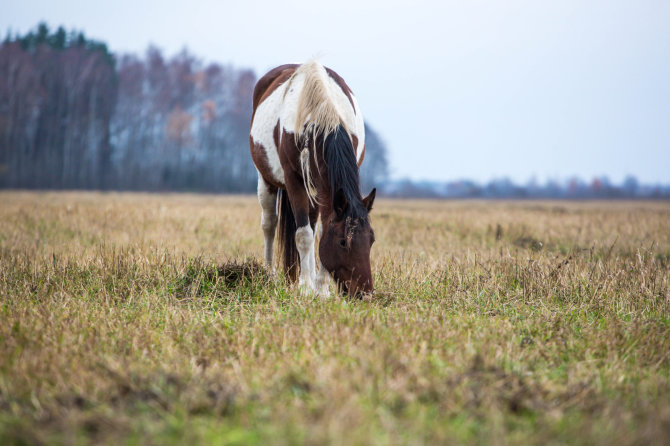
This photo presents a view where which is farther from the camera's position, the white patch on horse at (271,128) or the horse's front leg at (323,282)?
the white patch on horse at (271,128)

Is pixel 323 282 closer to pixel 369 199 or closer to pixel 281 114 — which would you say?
pixel 369 199

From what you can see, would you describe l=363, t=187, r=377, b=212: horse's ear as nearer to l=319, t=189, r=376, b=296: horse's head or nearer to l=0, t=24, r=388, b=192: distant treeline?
l=319, t=189, r=376, b=296: horse's head

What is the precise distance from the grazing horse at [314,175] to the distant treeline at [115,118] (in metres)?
32.0

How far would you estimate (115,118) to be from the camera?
3516 centimetres

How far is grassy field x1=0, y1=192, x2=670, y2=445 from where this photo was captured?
169 centimetres

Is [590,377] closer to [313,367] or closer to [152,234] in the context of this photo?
[313,367]

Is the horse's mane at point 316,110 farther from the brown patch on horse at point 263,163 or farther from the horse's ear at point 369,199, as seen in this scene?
the brown patch on horse at point 263,163

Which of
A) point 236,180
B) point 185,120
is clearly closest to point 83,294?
point 185,120

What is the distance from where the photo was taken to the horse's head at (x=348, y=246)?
3441mm

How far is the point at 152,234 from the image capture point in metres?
7.53

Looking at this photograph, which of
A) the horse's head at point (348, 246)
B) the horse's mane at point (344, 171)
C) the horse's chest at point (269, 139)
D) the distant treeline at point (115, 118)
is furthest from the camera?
the distant treeline at point (115, 118)

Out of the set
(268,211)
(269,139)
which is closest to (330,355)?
(269,139)

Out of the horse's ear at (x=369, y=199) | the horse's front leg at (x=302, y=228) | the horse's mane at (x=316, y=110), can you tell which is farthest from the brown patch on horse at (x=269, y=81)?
the horse's ear at (x=369, y=199)

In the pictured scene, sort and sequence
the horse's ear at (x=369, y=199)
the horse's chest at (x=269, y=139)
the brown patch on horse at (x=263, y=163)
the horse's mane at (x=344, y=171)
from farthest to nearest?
the brown patch on horse at (x=263, y=163)
the horse's chest at (x=269, y=139)
the horse's ear at (x=369, y=199)
the horse's mane at (x=344, y=171)
